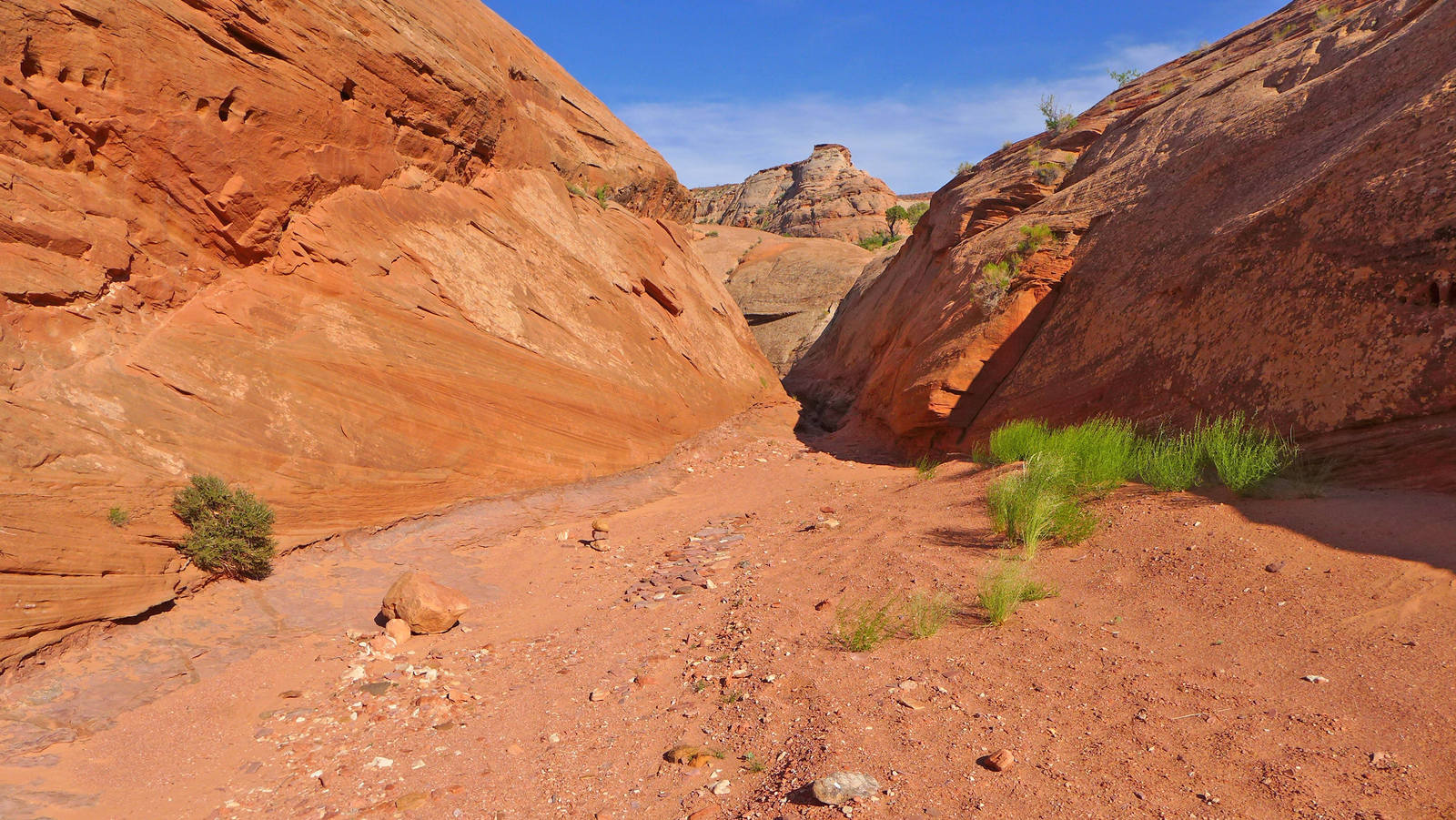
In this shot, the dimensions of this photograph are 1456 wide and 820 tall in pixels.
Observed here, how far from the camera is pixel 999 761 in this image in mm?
2844

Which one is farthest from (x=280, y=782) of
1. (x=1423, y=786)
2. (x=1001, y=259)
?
(x=1001, y=259)

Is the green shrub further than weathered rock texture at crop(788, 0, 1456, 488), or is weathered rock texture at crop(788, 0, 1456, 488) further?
the green shrub

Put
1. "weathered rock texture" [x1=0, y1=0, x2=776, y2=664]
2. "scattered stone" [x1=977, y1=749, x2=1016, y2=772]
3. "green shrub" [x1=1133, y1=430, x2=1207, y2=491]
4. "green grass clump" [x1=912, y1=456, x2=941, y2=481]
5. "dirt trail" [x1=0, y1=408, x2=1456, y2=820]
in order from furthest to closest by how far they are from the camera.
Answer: "green grass clump" [x1=912, y1=456, x2=941, y2=481]
"green shrub" [x1=1133, y1=430, x2=1207, y2=491]
"weathered rock texture" [x1=0, y1=0, x2=776, y2=664]
"scattered stone" [x1=977, y1=749, x2=1016, y2=772]
"dirt trail" [x1=0, y1=408, x2=1456, y2=820]

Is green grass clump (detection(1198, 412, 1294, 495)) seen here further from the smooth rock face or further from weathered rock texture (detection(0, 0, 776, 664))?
weathered rock texture (detection(0, 0, 776, 664))

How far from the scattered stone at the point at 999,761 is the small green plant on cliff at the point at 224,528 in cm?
524

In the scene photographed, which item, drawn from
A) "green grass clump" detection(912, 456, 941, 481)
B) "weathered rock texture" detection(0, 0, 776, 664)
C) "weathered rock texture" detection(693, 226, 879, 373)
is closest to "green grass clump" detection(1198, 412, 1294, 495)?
"green grass clump" detection(912, 456, 941, 481)

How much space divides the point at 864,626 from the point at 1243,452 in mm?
3362

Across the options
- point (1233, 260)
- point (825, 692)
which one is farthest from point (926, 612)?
point (1233, 260)

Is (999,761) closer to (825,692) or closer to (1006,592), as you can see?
(825,692)

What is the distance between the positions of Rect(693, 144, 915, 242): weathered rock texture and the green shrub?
114 feet

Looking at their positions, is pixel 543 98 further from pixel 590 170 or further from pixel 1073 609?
pixel 1073 609

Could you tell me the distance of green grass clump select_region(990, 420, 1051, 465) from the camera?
7.44m

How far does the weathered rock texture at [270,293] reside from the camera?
5082 mm

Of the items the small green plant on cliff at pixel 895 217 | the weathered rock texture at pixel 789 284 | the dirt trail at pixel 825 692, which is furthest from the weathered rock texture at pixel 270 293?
the small green plant on cliff at pixel 895 217
